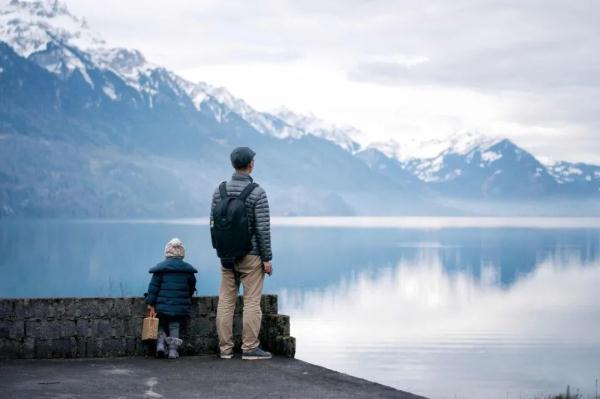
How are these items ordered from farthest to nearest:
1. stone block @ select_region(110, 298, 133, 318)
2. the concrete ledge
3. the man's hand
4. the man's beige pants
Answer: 1. stone block @ select_region(110, 298, 133, 318)
2. the man's beige pants
3. the man's hand
4. the concrete ledge

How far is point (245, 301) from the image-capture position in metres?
11.0

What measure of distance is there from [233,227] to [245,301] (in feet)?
3.10

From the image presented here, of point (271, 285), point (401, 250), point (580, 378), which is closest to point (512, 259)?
point (401, 250)

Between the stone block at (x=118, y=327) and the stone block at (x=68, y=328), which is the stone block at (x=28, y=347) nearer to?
the stone block at (x=68, y=328)

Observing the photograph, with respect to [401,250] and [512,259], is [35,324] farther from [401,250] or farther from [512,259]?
[401,250]

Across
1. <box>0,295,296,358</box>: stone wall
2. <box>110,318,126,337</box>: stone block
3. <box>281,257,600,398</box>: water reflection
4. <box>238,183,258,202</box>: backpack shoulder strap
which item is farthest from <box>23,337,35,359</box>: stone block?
<box>281,257,600,398</box>: water reflection

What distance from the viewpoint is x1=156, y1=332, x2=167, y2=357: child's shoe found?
11.2 meters

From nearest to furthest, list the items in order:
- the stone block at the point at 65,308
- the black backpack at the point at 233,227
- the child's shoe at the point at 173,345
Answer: the black backpack at the point at 233,227 < the stone block at the point at 65,308 < the child's shoe at the point at 173,345

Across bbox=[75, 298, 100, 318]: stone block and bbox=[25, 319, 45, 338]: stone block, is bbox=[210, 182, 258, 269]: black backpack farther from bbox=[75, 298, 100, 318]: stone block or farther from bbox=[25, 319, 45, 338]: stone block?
bbox=[25, 319, 45, 338]: stone block

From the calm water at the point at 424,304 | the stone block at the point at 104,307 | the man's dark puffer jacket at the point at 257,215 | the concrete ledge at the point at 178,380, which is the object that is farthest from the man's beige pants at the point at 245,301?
the calm water at the point at 424,304

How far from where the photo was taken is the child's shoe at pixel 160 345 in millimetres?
11180

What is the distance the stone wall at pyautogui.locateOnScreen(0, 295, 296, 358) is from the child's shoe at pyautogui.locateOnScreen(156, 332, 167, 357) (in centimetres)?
25

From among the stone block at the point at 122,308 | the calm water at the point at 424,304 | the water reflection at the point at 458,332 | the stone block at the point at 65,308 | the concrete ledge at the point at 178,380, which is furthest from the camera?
the calm water at the point at 424,304

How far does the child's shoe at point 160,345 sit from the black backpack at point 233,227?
131 cm
